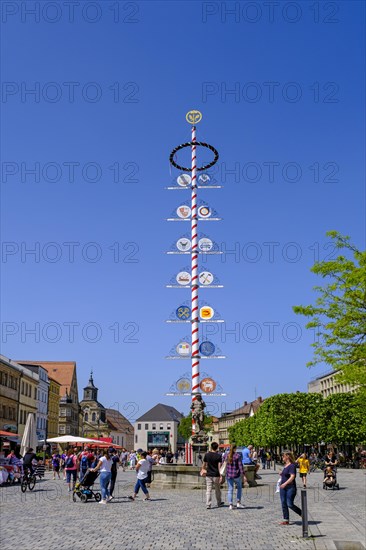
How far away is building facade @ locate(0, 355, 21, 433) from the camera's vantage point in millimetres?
60594

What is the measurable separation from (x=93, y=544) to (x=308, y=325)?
16942 mm

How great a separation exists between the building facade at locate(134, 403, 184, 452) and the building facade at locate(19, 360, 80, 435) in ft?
189

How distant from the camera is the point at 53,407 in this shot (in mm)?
94688

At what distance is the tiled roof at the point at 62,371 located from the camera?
11249 centimetres

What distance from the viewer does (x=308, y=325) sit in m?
26.7

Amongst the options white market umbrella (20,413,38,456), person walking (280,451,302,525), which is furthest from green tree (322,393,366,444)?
person walking (280,451,302,525)

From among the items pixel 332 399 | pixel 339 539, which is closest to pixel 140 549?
pixel 339 539

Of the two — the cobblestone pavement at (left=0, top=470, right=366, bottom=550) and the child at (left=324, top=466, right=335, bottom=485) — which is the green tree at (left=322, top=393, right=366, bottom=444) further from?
the cobblestone pavement at (left=0, top=470, right=366, bottom=550)

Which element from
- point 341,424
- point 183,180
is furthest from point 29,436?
point 341,424

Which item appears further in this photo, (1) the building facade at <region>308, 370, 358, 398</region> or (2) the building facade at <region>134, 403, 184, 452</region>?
(2) the building facade at <region>134, 403, 184, 452</region>

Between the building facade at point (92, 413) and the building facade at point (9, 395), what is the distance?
93.4 metres

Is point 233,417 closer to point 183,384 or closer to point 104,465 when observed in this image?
point 183,384

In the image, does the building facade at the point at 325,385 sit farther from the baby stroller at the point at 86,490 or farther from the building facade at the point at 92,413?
the baby stroller at the point at 86,490

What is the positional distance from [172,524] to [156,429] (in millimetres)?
169394
